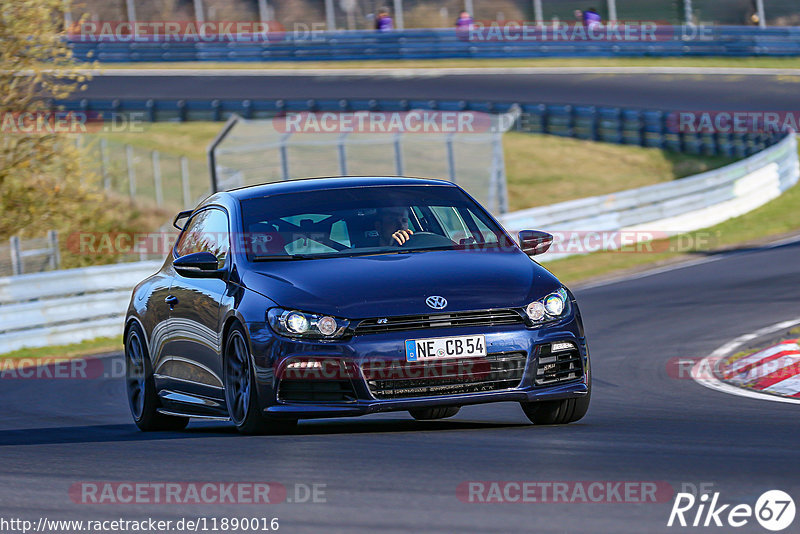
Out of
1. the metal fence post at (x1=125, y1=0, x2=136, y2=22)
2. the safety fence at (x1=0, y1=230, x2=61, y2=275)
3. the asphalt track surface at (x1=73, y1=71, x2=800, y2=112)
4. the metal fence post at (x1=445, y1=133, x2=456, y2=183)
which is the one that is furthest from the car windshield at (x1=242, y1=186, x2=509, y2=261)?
the metal fence post at (x1=125, y1=0, x2=136, y2=22)

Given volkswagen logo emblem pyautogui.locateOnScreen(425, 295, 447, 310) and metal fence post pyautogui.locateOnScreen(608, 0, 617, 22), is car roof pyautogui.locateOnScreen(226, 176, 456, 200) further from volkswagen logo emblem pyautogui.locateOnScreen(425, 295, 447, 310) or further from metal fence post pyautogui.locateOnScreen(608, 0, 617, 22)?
metal fence post pyautogui.locateOnScreen(608, 0, 617, 22)

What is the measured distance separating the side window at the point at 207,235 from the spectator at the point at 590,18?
35.5 metres

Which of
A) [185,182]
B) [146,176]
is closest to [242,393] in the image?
[185,182]

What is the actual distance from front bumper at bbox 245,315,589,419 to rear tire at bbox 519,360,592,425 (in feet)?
1.24

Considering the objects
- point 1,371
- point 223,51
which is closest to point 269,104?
point 223,51

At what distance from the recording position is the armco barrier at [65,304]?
16609mm

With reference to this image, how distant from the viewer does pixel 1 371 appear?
1442 cm

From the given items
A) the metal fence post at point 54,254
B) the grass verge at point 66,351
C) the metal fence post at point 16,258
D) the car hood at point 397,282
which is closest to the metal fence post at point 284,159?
the metal fence post at point 54,254

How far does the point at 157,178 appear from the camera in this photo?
28203 millimetres

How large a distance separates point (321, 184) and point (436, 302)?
5.84 feet

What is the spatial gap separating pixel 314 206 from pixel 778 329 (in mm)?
6362

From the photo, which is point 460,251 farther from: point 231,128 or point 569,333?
point 231,128

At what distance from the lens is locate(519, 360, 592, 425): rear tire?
7.83m

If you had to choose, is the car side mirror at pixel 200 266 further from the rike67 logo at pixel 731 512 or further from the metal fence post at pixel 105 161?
the metal fence post at pixel 105 161
